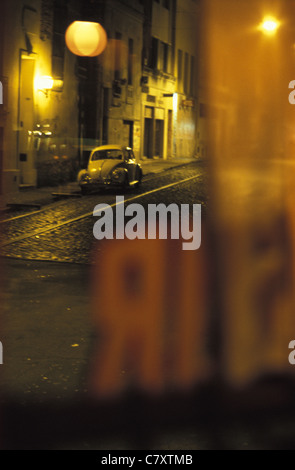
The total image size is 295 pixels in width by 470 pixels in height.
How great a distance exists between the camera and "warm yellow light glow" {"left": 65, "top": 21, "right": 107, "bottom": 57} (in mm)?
26547

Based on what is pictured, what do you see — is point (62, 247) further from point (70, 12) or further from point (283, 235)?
point (70, 12)

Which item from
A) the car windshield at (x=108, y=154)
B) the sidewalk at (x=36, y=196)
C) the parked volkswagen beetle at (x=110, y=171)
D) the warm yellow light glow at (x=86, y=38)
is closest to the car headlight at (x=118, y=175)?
the parked volkswagen beetle at (x=110, y=171)

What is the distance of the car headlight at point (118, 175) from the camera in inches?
872

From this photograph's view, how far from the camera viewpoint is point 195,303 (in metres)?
7.11

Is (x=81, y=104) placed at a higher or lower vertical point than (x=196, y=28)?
higher

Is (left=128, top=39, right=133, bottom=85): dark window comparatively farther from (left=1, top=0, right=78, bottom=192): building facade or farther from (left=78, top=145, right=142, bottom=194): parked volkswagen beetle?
(left=78, top=145, right=142, bottom=194): parked volkswagen beetle

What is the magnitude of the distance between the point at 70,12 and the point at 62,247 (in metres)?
16.2

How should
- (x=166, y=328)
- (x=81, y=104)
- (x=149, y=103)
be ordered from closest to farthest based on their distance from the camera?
(x=166, y=328), (x=81, y=104), (x=149, y=103)

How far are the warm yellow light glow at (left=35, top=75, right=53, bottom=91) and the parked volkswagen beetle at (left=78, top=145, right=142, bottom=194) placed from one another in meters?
2.32

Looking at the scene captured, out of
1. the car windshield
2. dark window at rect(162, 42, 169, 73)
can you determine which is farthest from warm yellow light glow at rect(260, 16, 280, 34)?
dark window at rect(162, 42, 169, 73)

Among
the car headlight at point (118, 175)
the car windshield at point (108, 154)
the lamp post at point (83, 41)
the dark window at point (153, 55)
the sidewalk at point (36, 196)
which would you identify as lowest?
the sidewalk at point (36, 196)

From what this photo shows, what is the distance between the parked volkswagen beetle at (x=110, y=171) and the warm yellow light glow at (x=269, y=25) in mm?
16552

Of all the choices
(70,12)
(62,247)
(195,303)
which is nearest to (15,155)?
(70,12)

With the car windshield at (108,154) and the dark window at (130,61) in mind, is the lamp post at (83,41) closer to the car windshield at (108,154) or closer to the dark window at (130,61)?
the dark window at (130,61)
